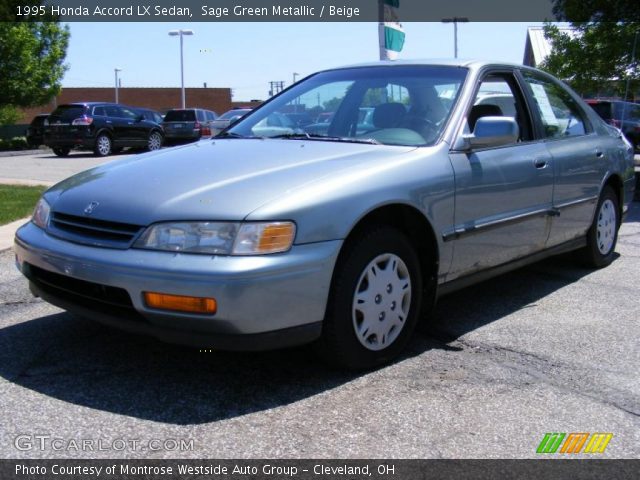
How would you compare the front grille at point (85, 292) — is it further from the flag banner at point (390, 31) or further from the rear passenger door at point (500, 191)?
the flag banner at point (390, 31)

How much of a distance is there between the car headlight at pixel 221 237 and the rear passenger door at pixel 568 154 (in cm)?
253

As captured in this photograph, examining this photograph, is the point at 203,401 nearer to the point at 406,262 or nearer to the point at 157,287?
the point at 157,287

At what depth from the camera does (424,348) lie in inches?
158

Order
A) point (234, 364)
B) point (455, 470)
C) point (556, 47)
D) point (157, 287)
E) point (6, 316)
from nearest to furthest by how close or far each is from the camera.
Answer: point (455, 470), point (157, 287), point (234, 364), point (6, 316), point (556, 47)

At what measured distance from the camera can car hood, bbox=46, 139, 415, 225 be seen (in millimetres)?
3180

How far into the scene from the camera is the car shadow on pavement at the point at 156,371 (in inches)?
125

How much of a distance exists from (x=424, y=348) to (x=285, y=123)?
1.66m

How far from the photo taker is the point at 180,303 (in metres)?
3.03

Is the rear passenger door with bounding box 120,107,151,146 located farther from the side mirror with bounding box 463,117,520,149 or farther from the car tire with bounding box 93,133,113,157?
the side mirror with bounding box 463,117,520,149

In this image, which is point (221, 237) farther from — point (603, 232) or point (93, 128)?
point (93, 128)

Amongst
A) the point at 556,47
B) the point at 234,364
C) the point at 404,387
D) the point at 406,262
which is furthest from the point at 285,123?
the point at 556,47

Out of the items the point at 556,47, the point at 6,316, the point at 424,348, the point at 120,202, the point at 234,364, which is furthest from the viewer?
the point at 556,47

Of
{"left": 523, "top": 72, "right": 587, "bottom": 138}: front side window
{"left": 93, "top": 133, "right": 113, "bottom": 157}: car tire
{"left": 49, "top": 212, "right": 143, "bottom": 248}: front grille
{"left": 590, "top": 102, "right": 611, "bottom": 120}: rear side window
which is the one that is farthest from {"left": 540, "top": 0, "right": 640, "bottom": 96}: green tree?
{"left": 93, "top": 133, "right": 113, "bottom": 157}: car tire

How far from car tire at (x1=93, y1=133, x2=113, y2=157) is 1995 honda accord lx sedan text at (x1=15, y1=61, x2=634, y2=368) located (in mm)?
17453
